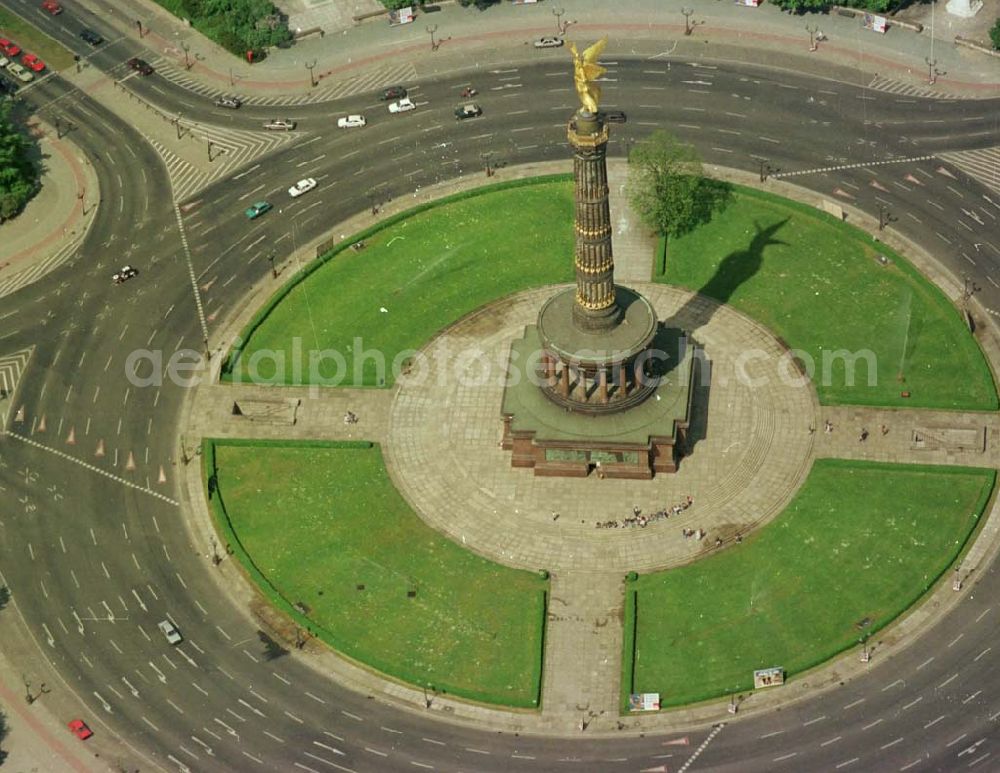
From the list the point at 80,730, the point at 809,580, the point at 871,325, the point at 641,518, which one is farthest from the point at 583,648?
the point at 871,325

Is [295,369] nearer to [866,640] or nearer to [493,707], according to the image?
[493,707]

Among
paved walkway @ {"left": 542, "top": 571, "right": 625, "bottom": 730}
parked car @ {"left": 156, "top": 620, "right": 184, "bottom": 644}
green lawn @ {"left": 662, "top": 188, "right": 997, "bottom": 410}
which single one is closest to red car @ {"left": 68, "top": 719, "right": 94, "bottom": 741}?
parked car @ {"left": 156, "top": 620, "right": 184, "bottom": 644}

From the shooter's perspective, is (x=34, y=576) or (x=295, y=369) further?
(x=295, y=369)

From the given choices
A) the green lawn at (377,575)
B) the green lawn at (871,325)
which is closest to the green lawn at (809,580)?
the green lawn at (871,325)

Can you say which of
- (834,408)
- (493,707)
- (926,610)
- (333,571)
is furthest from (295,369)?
(926,610)

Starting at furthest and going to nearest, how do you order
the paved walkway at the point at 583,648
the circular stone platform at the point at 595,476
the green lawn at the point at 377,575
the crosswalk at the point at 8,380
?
the crosswalk at the point at 8,380 → the circular stone platform at the point at 595,476 → the green lawn at the point at 377,575 → the paved walkway at the point at 583,648

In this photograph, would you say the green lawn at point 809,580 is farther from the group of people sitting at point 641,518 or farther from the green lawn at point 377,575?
the green lawn at point 377,575
